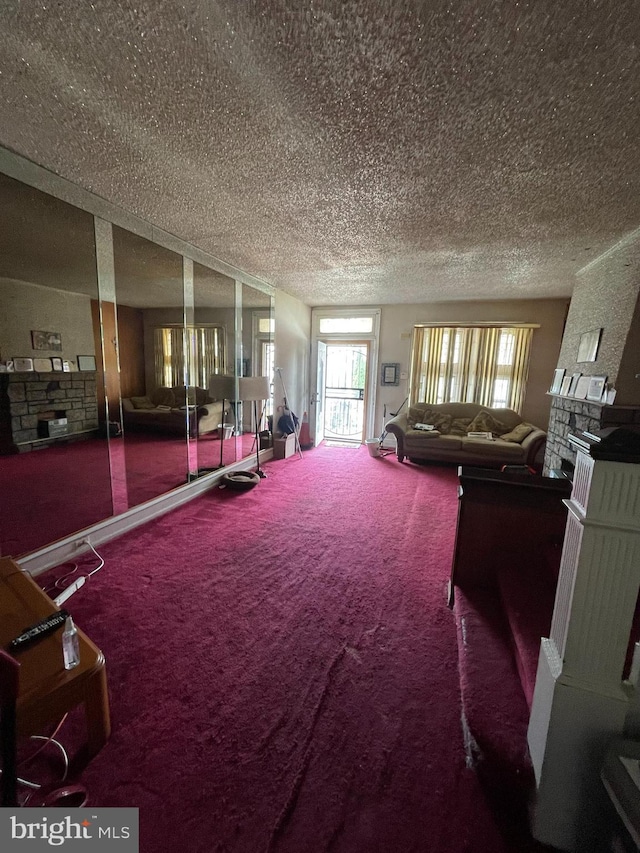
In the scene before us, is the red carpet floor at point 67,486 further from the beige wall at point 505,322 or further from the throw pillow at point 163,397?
the beige wall at point 505,322

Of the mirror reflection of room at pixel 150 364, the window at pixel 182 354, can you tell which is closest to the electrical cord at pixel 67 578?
the mirror reflection of room at pixel 150 364

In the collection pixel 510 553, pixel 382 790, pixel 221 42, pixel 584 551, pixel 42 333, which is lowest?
pixel 382 790

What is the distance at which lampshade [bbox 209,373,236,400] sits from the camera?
388 cm

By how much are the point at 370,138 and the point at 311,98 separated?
35 centimetres

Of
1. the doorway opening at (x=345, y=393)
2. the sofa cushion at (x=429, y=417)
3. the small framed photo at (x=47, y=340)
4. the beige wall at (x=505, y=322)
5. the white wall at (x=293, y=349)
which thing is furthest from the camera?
the doorway opening at (x=345, y=393)

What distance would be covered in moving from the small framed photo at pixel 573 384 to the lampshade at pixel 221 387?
11.8 feet

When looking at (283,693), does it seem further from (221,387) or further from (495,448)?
(495,448)

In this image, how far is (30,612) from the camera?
130 cm

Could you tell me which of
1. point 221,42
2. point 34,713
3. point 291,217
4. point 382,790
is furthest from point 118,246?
point 382,790

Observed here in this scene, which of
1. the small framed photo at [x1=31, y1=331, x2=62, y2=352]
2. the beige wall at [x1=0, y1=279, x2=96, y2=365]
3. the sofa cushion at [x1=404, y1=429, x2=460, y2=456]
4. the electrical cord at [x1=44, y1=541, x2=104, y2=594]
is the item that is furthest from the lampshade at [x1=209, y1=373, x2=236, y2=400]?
the sofa cushion at [x1=404, y1=429, x2=460, y2=456]

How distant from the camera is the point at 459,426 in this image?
5.29 metres

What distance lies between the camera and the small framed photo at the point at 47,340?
2281 millimetres

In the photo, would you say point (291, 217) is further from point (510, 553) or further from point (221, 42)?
point (510, 553)

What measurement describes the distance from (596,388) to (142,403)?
3997 mm
